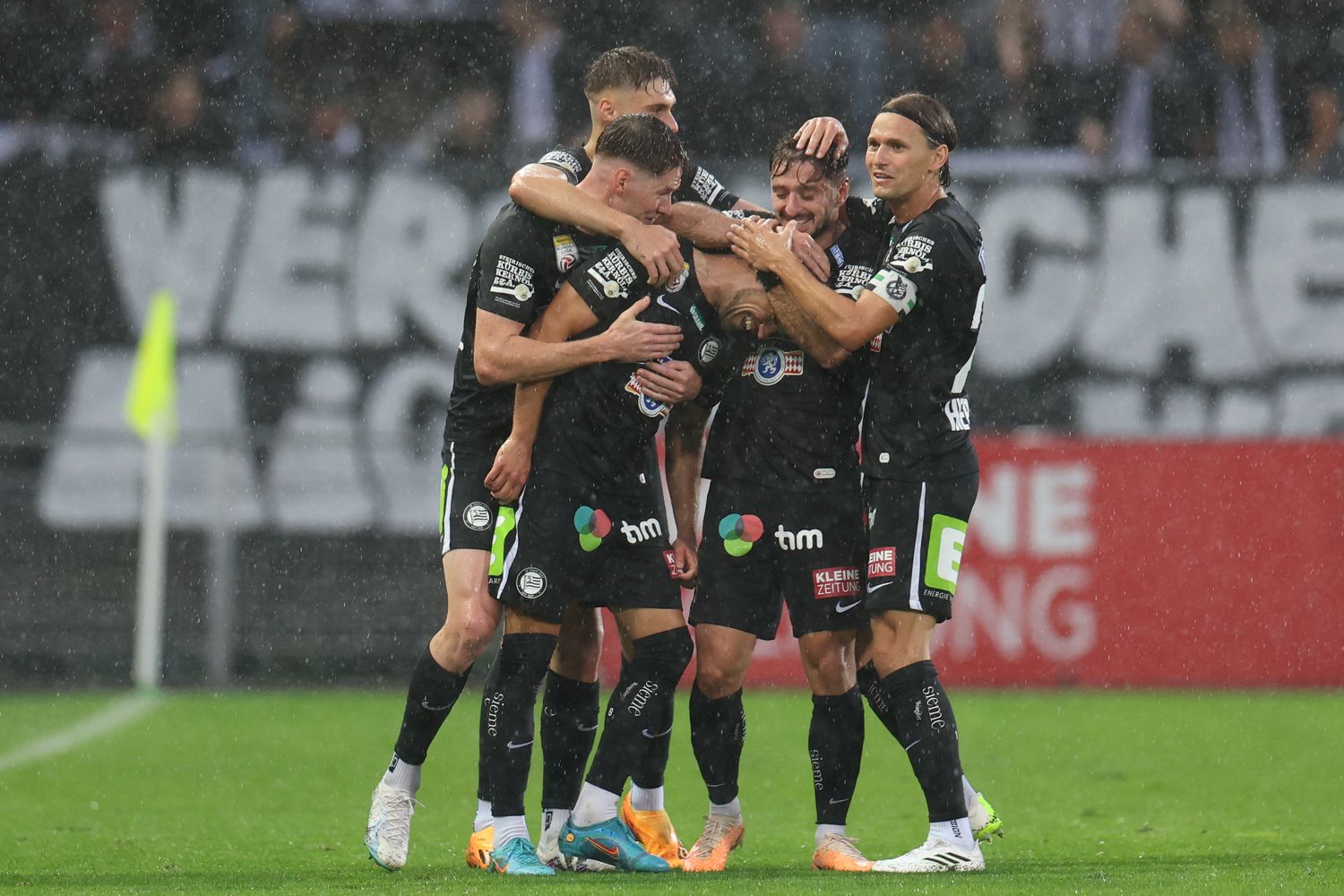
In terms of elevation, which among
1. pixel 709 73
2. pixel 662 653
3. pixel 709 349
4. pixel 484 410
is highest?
pixel 709 73

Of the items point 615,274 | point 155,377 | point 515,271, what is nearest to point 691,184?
point 615,274

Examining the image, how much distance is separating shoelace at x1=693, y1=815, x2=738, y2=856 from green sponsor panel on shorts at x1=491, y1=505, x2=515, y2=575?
3.71 ft

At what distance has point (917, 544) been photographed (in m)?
5.91

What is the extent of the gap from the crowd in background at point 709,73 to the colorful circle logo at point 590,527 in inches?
325

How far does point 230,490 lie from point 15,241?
230 centimetres

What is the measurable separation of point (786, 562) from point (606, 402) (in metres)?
0.78

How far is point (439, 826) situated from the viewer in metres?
7.32

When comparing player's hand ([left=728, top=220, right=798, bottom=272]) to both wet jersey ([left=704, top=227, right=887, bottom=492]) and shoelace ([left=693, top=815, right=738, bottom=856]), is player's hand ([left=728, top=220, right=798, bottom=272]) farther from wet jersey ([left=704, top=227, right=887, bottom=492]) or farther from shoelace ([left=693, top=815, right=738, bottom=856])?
shoelace ([left=693, top=815, right=738, bottom=856])

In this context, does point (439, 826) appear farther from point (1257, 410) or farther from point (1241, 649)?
point (1257, 410)

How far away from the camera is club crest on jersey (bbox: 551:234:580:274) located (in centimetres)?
611

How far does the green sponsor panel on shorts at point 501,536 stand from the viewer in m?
5.96

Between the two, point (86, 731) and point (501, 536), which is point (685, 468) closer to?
point (501, 536)

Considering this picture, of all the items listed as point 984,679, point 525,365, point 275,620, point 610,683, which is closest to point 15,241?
point 275,620

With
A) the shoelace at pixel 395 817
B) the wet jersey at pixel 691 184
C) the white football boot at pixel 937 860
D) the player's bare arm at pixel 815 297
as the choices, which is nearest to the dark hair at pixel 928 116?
the player's bare arm at pixel 815 297
